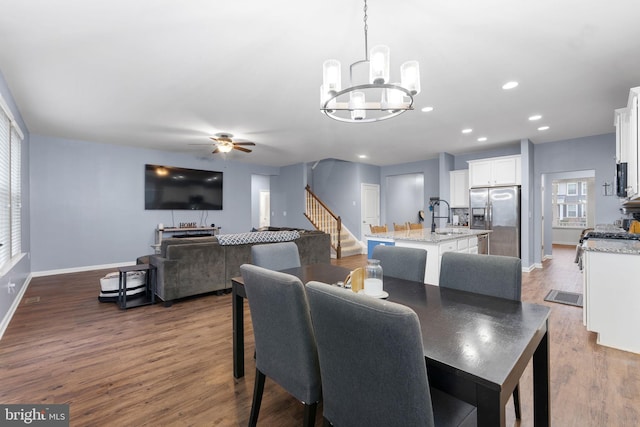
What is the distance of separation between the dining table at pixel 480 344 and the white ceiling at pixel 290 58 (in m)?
1.94

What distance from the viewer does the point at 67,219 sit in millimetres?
5691

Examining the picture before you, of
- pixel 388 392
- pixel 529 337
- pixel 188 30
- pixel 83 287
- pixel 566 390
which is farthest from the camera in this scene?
pixel 83 287

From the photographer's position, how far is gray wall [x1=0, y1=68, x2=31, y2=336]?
3.01 meters

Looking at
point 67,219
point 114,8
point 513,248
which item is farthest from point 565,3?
point 67,219

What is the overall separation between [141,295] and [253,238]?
1.68 meters

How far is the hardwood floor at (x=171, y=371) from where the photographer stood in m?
1.76

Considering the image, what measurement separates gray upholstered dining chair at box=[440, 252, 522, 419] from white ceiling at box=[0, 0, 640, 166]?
5.71 feet

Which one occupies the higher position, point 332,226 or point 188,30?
point 188,30

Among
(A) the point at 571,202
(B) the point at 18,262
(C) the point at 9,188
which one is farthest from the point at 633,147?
(A) the point at 571,202

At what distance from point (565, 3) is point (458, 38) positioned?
674mm

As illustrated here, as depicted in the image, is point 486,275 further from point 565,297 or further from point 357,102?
point 565,297

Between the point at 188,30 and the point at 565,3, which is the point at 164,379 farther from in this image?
the point at 565,3

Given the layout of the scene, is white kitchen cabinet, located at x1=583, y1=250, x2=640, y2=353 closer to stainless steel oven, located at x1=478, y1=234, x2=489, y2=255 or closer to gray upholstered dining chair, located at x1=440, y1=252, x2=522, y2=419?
gray upholstered dining chair, located at x1=440, y1=252, x2=522, y2=419

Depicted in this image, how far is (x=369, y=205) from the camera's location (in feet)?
29.2
